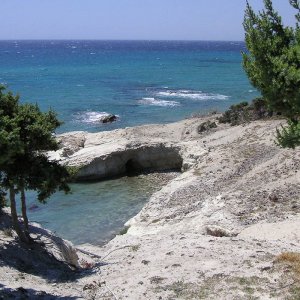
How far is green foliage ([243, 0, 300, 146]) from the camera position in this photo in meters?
14.2

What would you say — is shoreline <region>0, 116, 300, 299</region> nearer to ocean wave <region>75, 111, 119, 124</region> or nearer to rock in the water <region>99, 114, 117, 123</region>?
rock in the water <region>99, 114, 117, 123</region>

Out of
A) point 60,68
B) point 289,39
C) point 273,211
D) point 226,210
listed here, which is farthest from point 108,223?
point 60,68

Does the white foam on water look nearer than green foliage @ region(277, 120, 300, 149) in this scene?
No

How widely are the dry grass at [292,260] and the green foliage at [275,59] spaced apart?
4632 mm

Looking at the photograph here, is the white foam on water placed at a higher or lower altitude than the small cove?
higher

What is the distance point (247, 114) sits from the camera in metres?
50.8

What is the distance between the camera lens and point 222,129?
157 feet

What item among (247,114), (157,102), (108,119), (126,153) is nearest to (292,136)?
(126,153)

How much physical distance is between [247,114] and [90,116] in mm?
24409

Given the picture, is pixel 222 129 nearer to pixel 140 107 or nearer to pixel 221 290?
pixel 140 107

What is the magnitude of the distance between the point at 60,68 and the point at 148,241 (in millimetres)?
115993

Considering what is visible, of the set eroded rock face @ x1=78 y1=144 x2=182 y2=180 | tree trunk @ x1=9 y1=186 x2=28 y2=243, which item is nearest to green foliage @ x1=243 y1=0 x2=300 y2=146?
tree trunk @ x1=9 y1=186 x2=28 y2=243

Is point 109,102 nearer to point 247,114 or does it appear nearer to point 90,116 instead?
point 90,116

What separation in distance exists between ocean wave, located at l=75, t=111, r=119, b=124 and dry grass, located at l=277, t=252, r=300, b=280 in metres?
48.1
